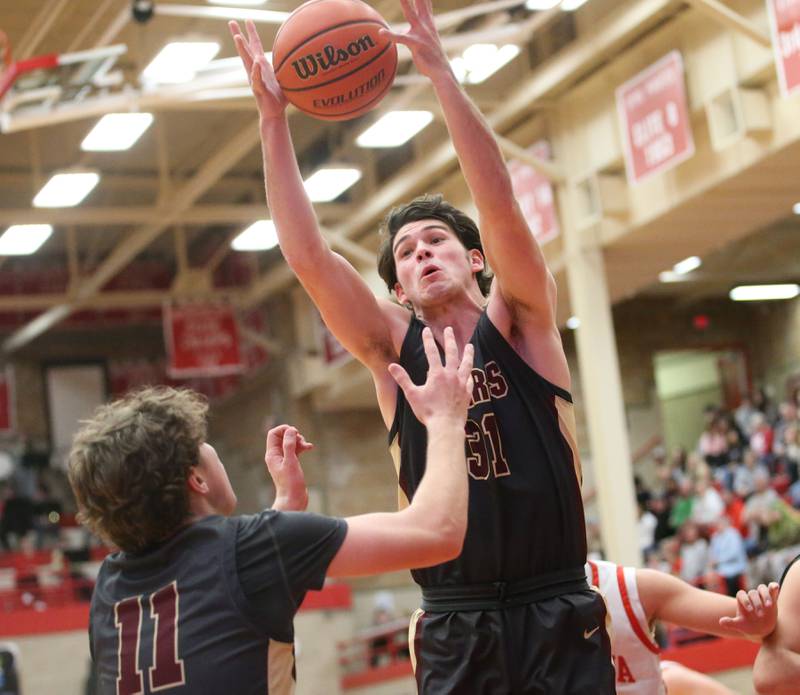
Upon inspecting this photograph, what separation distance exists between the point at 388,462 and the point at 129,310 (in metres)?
5.64

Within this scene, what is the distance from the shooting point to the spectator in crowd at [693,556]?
50.3ft

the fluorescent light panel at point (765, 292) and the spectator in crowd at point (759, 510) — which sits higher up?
the fluorescent light panel at point (765, 292)

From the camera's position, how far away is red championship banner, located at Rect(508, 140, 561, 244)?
48.7ft

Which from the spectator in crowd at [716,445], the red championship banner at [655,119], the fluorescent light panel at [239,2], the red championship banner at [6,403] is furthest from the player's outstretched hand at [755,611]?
the red championship banner at [6,403]

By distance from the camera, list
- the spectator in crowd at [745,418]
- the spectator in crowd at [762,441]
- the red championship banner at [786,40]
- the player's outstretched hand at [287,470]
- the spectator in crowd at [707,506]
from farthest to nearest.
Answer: the spectator in crowd at [745,418] → the spectator in crowd at [762,441] → the spectator in crowd at [707,506] → the red championship banner at [786,40] → the player's outstretched hand at [287,470]

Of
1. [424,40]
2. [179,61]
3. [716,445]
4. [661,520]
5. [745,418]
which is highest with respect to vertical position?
[179,61]

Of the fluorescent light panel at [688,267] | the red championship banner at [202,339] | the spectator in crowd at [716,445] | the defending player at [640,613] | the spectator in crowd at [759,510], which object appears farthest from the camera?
the fluorescent light panel at [688,267]

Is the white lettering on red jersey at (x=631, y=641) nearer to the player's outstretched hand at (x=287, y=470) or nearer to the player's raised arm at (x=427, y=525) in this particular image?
the player's outstretched hand at (x=287, y=470)

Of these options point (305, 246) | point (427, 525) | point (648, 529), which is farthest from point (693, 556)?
point (427, 525)

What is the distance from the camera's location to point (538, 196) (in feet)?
49.4

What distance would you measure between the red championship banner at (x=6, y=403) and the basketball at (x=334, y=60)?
19.4 metres

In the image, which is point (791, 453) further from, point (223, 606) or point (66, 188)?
point (223, 606)

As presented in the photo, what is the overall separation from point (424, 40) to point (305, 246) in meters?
0.67

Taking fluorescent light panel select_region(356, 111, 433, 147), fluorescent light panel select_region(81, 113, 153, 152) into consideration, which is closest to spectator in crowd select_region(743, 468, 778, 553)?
fluorescent light panel select_region(356, 111, 433, 147)
